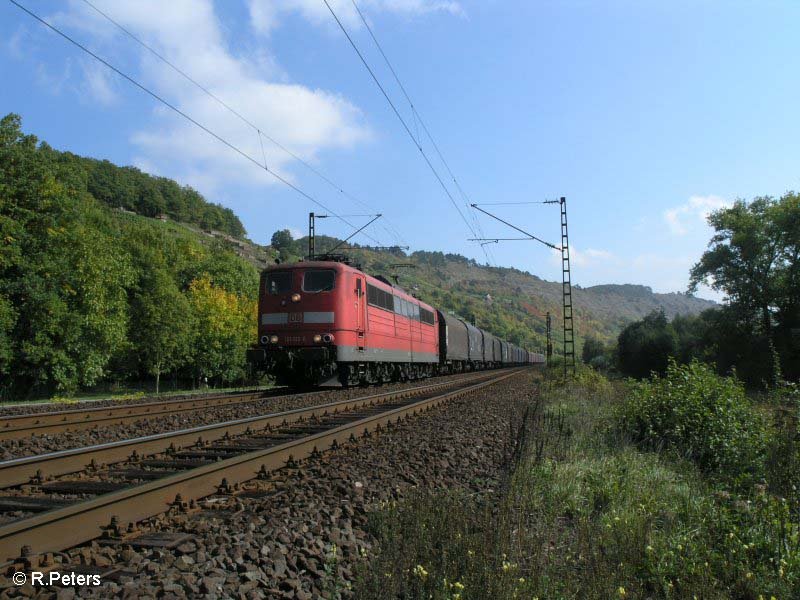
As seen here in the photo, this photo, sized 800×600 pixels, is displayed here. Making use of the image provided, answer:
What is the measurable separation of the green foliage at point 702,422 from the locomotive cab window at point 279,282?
1064cm

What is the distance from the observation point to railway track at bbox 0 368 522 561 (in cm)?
397

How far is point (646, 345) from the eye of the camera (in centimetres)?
6431

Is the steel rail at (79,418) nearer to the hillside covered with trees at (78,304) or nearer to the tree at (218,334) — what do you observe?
the hillside covered with trees at (78,304)

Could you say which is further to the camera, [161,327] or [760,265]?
[760,265]

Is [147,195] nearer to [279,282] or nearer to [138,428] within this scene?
[279,282]

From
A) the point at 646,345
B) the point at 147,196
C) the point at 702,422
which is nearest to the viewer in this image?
the point at 702,422

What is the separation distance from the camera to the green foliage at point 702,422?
23.3 ft

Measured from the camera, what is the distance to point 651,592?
13.0 ft

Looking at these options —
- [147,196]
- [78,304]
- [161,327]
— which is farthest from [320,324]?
[147,196]

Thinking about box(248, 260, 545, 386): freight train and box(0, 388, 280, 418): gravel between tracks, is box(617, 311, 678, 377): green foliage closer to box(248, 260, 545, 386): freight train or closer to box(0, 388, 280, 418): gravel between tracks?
box(248, 260, 545, 386): freight train

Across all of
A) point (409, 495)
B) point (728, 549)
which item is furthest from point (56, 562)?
point (728, 549)

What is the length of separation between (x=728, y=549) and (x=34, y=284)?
2858 centimetres

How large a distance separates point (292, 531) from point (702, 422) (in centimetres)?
592

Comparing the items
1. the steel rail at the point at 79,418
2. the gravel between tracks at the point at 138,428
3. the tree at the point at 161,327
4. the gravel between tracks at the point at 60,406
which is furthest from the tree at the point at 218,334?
the gravel between tracks at the point at 138,428
